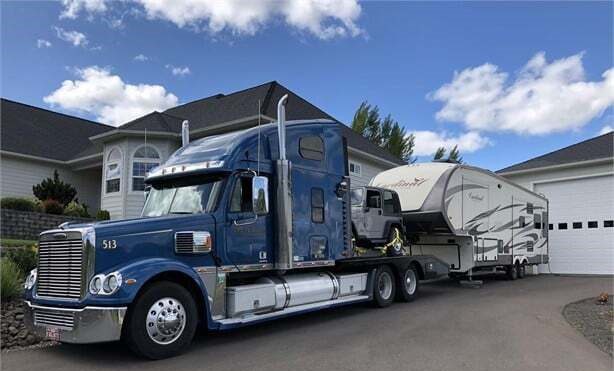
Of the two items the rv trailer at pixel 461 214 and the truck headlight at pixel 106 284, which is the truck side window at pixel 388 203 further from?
the truck headlight at pixel 106 284

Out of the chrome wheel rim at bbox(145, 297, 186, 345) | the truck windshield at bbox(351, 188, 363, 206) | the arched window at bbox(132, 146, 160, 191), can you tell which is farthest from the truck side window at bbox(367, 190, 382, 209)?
the arched window at bbox(132, 146, 160, 191)

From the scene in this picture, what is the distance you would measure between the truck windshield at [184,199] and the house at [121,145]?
398 inches

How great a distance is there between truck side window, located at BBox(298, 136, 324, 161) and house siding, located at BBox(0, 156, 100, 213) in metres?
17.6

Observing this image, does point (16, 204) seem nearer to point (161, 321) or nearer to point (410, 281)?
point (410, 281)

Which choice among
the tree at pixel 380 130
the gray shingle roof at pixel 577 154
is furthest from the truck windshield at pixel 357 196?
the tree at pixel 380 130

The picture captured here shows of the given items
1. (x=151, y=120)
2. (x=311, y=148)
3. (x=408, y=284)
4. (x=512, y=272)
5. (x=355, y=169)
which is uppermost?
(x=151, y=120)

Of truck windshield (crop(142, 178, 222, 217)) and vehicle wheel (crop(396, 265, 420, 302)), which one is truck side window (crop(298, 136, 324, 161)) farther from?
vehicle wheel (crop(396, 265, 420, 302))

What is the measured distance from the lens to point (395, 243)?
12.4m

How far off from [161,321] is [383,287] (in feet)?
20.0

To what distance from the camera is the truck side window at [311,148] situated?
965cm

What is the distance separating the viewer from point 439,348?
7.22m

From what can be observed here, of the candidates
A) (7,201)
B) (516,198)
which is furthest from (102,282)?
(516,198)

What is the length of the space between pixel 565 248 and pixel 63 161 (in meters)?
22.2

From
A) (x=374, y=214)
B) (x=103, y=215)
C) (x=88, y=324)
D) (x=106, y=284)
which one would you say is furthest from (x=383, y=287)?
(x=103, y=215)
